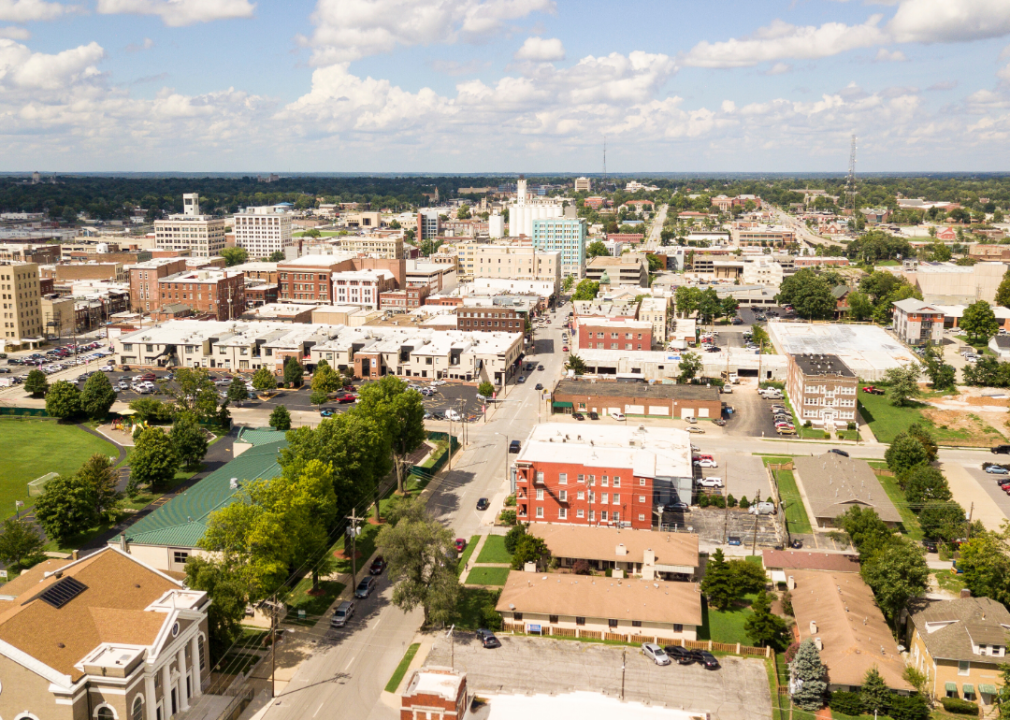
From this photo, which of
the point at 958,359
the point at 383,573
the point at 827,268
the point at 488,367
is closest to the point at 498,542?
the point at 383,573

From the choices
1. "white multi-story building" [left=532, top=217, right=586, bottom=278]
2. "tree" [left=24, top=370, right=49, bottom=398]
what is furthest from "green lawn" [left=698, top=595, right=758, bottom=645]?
"white multi-story building" [left=532, top=217, right=586, bottom=278]

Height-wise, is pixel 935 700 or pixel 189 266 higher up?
pixel 189 266

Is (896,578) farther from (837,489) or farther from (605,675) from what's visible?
(605,675)

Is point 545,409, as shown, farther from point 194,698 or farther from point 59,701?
point 59,701

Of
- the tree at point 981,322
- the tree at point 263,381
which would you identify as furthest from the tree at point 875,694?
the tree at point 981,322

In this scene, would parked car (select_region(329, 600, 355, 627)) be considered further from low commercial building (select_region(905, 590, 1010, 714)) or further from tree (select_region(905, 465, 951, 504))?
tree (select_region(905, 465, 951, 504))

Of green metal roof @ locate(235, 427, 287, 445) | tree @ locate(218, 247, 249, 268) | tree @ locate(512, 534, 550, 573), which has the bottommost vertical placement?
tree @ locate(512, 534, 550, 573)

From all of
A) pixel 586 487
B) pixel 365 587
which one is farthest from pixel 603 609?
pixel 365 587
